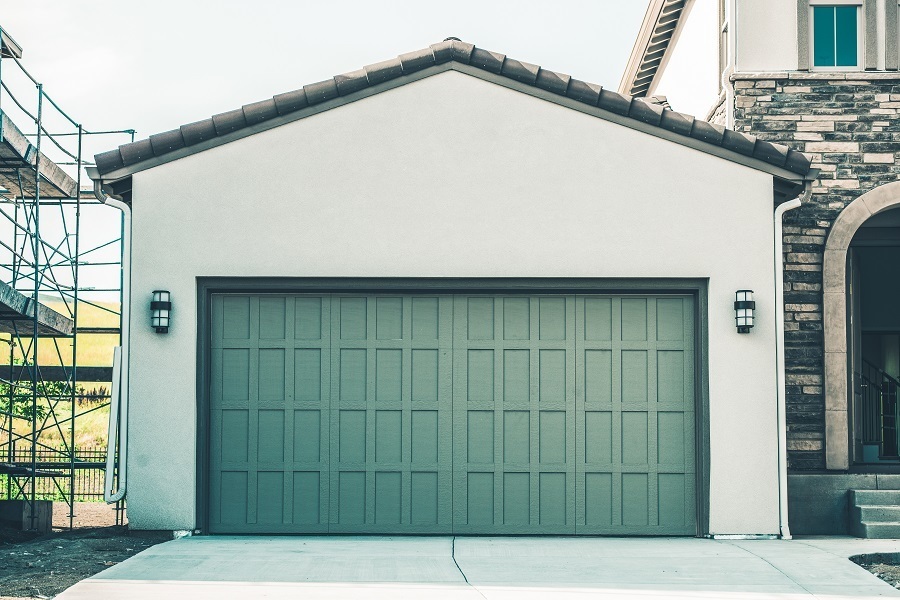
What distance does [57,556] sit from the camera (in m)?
9.09

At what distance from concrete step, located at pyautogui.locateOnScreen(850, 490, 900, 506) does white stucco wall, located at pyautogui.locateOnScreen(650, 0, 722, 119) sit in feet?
15.9

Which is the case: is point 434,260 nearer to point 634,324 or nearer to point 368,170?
point 368,170

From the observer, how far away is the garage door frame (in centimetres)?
1030

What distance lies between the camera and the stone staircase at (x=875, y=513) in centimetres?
1060

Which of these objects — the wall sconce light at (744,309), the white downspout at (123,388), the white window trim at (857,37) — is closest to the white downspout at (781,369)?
the wall sconce light at (744,309)

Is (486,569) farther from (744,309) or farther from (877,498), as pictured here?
(877,498)

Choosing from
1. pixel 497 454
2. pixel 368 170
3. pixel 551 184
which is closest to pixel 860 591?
pixel 497 454

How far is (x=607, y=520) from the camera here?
1038 cm

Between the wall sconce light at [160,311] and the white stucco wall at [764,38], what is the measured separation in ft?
22.0

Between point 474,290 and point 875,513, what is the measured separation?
4.70 meters

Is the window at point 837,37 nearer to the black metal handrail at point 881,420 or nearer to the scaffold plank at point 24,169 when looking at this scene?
the black metal handrail at point 881,420

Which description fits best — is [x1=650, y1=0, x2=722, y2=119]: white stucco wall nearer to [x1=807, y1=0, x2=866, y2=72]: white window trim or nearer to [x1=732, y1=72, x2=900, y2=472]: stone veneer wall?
[x1=732, y1=72, x2=900, y2=472]: stone veneer wall

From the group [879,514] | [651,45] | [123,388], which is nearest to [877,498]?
[879,514]

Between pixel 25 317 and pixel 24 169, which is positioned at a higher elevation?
pixel 24 169
